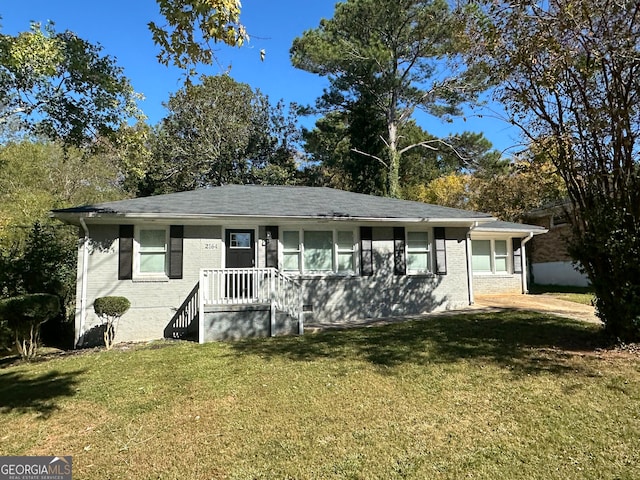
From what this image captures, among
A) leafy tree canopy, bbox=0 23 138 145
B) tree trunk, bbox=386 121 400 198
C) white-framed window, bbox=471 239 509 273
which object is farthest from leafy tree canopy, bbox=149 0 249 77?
tree trunk, bbox=386 121 400 198

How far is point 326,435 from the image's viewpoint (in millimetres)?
4176

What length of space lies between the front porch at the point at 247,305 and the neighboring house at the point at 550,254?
51.9 ft

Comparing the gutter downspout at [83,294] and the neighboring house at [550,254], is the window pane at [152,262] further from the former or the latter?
the neighboring house at [550,254]

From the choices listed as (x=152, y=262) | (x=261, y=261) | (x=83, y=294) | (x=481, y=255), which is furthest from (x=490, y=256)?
(x=83, y=294)

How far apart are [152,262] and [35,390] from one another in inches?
175

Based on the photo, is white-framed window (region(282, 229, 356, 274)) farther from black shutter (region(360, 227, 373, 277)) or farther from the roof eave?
the roof eave

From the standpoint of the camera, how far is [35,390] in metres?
5.99

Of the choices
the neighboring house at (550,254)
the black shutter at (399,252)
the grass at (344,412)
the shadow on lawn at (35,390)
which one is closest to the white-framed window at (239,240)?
the grass at (344,412)

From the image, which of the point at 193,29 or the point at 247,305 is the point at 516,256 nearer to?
the point at 247,305

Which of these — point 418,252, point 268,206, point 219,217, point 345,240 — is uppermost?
point 268,206

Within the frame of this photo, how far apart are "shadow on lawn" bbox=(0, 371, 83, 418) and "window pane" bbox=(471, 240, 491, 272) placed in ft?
43.7

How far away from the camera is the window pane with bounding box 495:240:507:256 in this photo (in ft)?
52.1

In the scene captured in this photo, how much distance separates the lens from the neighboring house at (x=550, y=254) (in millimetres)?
19703

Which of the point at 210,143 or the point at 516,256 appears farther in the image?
the point at 210,143
